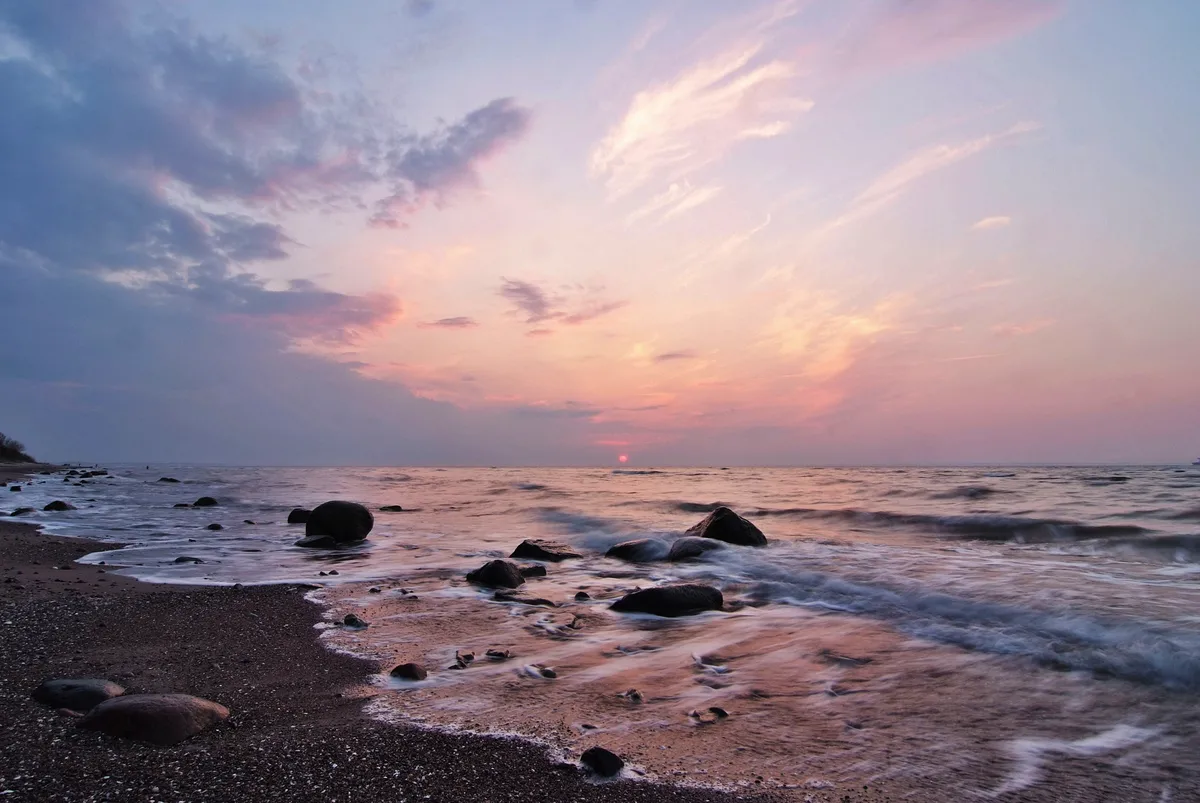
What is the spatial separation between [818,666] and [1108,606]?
3.92m

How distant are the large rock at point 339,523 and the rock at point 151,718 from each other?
1101 centimetres

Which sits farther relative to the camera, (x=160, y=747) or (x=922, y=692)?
(x=922, y=692)

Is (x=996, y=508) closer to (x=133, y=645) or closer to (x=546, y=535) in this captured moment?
(x=546, y=535)

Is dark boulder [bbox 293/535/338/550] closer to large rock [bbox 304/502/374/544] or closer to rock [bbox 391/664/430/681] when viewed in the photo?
large rock [bbox 304/502/374/544]

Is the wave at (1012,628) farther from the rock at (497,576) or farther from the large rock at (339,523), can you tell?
the large rock at (339,523)

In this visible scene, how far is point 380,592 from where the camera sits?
8562 mm

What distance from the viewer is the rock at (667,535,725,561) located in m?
12.0

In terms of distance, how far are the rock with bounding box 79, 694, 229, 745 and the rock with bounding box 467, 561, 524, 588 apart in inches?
211

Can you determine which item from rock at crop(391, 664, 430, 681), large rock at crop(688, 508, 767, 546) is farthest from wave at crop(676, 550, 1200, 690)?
rock at crop(391, 664, 430, 681)

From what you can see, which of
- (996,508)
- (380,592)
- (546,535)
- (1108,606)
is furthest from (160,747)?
(996,508)

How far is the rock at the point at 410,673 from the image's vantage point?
15.9 ft

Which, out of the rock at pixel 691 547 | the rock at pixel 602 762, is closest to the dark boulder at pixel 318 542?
the rock at pixel 691 547

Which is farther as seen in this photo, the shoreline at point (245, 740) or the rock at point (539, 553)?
the rock at point (539, 553)

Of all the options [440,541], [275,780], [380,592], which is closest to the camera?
[275,780]
